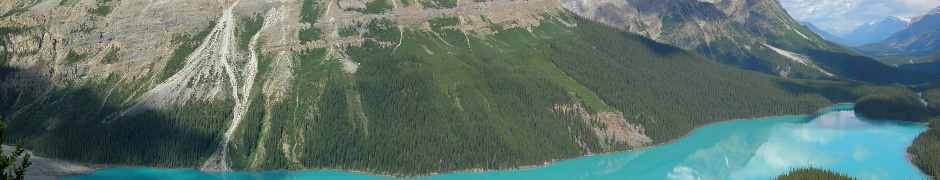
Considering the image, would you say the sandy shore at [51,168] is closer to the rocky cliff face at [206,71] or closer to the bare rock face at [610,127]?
the rocky cliff face at [206,71]

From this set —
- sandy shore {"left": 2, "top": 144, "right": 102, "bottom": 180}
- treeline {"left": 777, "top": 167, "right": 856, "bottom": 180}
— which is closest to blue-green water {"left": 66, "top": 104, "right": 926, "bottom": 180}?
sandy shore {"left": 2, "top": 144, "right": 102, "bottom": 180}

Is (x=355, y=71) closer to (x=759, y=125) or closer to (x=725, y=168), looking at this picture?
(x=725, y=168)

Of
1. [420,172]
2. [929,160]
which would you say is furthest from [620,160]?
[929,160]

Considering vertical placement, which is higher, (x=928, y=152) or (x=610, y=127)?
(x=610, y=127)

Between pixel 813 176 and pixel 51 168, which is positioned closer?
pixel 813 176

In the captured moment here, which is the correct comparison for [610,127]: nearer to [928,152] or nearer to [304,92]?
[928,152]

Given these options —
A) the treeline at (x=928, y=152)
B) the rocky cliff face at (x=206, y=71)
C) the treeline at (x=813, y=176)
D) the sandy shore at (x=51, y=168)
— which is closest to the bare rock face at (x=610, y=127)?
the rocky cliff face at (x=206, y=71)

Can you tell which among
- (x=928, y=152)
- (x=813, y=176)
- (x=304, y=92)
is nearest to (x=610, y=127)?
(x=813, y=176)

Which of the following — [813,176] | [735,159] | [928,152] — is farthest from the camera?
[735,159]
